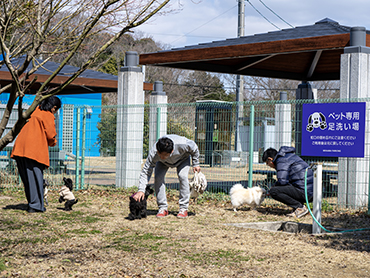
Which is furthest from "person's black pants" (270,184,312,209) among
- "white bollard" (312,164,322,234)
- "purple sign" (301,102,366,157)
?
"white bollard" (312,164,322,234)

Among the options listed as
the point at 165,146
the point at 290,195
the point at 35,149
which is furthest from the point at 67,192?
the point at 290,195

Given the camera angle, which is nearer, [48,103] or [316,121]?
[48,103]

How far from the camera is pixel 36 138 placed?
766 centimetres

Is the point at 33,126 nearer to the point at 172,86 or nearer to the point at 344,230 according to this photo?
the point at 344,230

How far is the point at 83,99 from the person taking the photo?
26062 millimetres

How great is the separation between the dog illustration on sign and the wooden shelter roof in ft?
4.21

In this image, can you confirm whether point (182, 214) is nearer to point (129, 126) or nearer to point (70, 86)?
point (129, 126)

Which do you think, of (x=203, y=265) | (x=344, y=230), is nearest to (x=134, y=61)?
(x=344, y=230)

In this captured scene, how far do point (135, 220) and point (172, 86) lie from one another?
3415 cm

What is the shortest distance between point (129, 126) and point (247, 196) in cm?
412

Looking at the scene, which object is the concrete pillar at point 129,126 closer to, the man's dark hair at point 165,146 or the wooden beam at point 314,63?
the man's dark hair at point 165,146

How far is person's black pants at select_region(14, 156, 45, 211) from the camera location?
771cm

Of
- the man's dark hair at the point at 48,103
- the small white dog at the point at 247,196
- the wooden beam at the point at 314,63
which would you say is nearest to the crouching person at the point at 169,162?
the small white dog at the point at 247,196

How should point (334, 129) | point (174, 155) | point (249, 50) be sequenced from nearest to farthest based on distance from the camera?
1. point (174, 155)
2. point (334, 129)
3. point (249, 50)
